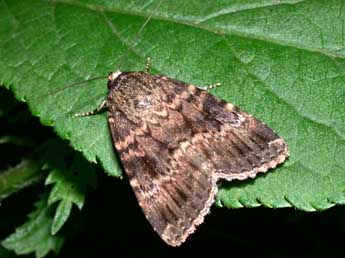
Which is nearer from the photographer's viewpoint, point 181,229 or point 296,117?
point 296,117

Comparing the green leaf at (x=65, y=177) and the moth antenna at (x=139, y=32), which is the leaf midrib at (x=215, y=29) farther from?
the green leaf at (x=65, y=177)

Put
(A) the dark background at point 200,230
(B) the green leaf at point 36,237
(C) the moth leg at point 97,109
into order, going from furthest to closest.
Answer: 1. (A) the dark background at point 200,230
2. (B) the green leaf at point 36,237
3. (C) the moth leg at point 97,109

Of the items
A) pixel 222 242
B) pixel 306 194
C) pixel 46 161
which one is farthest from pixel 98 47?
pixel 222 242

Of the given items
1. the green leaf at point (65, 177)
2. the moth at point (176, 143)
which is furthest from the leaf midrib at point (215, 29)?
the green leaf at point (65, 177)

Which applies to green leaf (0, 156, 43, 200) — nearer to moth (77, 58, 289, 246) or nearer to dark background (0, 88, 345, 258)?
dark background (0, 88, 345, 258)

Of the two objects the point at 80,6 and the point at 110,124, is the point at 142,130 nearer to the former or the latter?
the point at 110,124

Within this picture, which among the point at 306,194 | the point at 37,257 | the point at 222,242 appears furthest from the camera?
the point at 222,242

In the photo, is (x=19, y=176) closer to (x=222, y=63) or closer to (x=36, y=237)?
(x=36, y=237)
